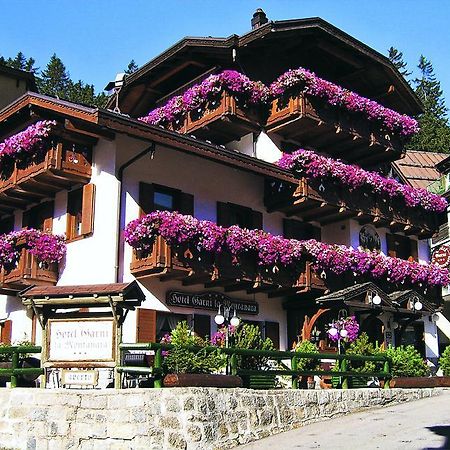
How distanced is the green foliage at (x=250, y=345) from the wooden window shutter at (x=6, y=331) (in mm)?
7166

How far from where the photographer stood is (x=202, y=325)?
20000 millimetres

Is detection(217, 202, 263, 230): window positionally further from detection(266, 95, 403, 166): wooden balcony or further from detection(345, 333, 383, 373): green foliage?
detection(345, 333, 383, 373): green foliage

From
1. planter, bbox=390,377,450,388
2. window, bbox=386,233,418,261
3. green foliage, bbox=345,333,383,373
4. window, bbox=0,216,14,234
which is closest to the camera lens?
green foliage, bbox=345,333,383,373

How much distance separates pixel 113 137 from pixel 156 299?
4.21m

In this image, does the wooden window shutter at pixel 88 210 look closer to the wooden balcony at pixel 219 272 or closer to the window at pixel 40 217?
the wooden balcony at pixel 219 272

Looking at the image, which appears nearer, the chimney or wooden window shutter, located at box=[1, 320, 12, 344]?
wooden window shutter, located at box=[1, 320, 12, 344]

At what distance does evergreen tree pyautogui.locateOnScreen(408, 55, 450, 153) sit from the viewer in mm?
55156

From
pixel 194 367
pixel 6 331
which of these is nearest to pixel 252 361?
pixel 194 367

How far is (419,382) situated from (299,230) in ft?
20.5

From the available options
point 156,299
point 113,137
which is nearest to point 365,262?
point 156,299

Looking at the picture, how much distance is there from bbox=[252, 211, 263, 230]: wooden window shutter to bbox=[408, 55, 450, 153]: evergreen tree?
31138 mm

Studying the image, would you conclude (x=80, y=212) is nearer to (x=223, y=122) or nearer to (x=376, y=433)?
(x=223, y=122)

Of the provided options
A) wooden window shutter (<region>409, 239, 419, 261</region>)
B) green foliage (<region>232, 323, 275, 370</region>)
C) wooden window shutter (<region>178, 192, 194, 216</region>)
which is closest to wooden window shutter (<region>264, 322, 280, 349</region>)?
green foliage (<region>232, 323, 275, 370</region>)

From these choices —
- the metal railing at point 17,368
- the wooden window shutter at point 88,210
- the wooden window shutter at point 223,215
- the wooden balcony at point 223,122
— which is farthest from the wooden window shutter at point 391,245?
the metal railing at point 17,368
